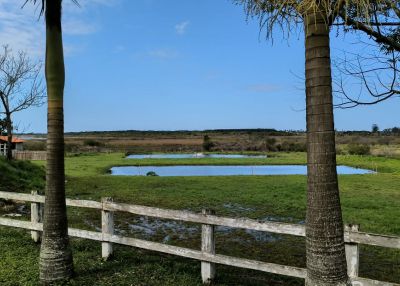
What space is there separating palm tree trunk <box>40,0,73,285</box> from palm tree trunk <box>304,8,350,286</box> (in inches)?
187

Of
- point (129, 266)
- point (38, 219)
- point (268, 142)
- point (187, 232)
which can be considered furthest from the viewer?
point (268, 142)

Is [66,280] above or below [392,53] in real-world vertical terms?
below

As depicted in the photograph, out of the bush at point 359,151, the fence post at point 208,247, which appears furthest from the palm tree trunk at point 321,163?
the bush at point 359,151

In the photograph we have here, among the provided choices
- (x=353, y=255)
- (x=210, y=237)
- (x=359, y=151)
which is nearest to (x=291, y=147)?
(x=359, y=151)

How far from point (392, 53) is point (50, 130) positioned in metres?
6.10

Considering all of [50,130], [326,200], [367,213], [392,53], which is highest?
[392,53]

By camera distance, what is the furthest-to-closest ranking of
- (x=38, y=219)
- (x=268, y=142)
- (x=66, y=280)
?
(x=268, y=142) < (x=38, y=219) < (x=66, y=280)

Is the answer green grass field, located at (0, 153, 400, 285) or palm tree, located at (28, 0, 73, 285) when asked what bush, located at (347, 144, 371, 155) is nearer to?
green grass field, located at (0, 153, 400, 285)

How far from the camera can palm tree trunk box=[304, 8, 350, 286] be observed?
4.20m

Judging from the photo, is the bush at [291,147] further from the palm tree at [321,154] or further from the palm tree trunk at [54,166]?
the palm tree at [321,154]

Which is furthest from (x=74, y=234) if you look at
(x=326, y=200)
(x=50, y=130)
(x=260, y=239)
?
(x=326, y=200)

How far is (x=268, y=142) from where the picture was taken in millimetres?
104500

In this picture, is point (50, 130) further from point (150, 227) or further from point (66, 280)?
point (150, 227)

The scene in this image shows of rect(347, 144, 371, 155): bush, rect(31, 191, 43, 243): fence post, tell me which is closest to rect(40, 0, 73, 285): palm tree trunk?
rect(31, 191, 43, 243): fence post
